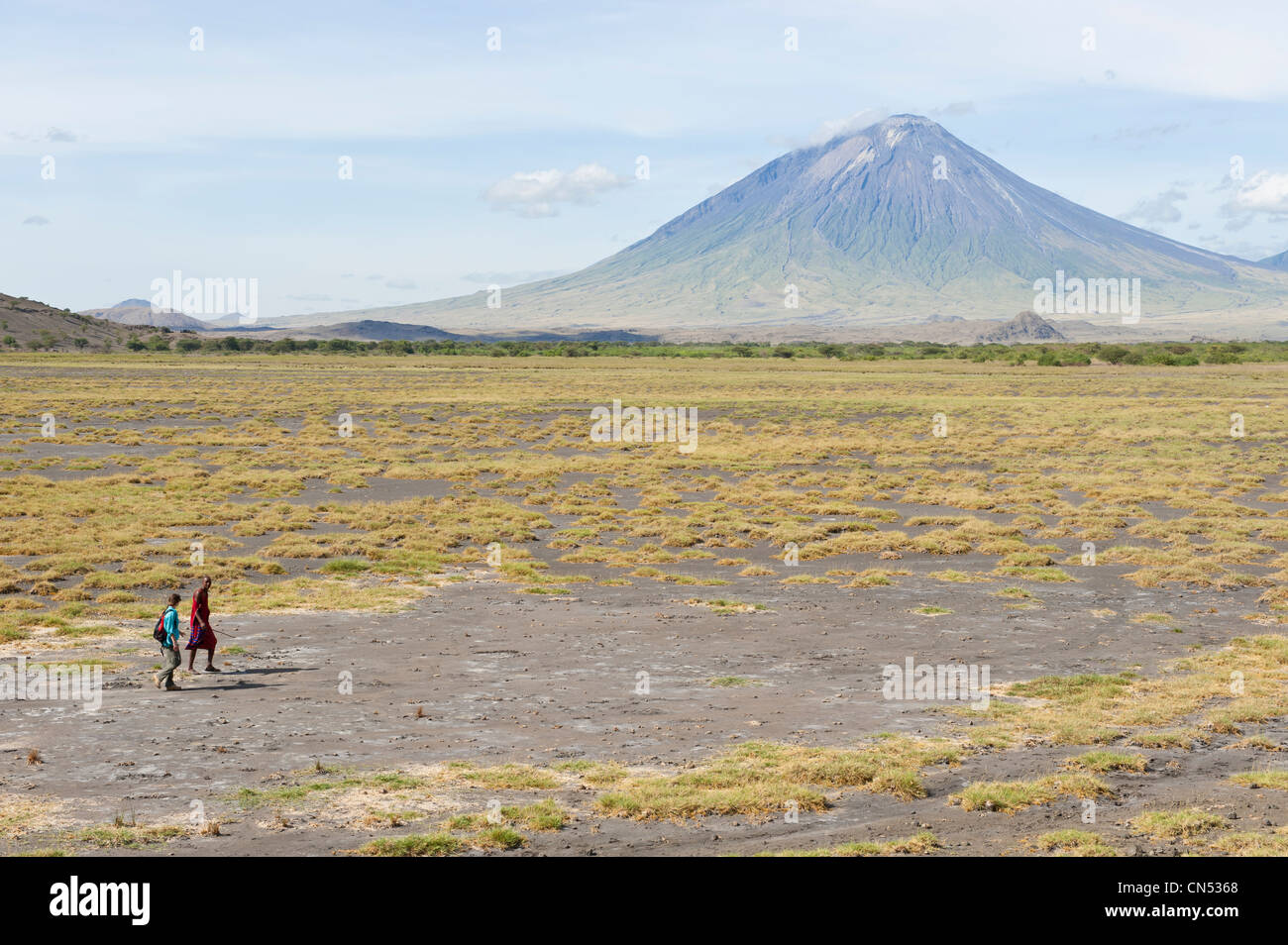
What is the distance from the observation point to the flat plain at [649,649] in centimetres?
1194

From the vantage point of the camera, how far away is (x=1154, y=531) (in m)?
33.1

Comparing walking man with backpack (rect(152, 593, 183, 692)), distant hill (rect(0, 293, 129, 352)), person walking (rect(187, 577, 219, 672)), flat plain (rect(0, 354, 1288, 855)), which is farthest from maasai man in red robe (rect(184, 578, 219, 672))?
distant hill (rect(0, 293, 129, 352))

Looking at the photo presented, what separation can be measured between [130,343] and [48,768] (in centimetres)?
20212

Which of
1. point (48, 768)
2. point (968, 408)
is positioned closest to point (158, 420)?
point (968, 408)

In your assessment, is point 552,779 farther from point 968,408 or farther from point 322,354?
point 322,354

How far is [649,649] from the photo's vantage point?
20281 mm

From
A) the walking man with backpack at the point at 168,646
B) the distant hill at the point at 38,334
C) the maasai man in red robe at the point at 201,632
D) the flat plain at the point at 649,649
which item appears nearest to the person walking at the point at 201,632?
the maasai man in red robe at the point at 201,632

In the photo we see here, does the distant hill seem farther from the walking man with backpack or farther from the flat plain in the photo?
the walking man with backpack

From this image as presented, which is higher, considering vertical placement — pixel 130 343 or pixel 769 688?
pixel 130 343

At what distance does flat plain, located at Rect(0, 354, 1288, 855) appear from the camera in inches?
470

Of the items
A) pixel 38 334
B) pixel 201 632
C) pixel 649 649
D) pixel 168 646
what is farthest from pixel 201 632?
pixel 38 334
